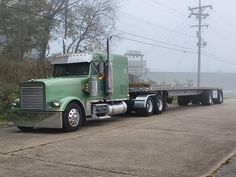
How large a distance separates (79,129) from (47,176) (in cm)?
764

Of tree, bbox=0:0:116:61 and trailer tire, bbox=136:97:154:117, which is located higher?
tree, bbox=0:0:116:61

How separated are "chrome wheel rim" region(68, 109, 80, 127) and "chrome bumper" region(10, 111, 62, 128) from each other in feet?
1.59

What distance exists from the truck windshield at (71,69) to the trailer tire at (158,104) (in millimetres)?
5868

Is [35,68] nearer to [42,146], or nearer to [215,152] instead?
[42,146]

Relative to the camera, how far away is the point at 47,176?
8.65m

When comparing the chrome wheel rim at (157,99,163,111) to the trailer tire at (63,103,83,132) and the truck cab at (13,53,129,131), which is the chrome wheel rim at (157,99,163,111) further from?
the trailer tire at (63,103,83,132)

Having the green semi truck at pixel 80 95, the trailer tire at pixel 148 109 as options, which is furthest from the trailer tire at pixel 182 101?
the trailer tire at pixel 148 109

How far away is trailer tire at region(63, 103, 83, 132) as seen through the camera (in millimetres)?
15344

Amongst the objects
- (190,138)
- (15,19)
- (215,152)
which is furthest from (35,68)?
(215,152)

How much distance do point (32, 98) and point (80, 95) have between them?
72.6 inches

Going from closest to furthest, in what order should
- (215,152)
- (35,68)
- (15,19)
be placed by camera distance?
1. (215,152)
2. (35,68)
3. (15,19)

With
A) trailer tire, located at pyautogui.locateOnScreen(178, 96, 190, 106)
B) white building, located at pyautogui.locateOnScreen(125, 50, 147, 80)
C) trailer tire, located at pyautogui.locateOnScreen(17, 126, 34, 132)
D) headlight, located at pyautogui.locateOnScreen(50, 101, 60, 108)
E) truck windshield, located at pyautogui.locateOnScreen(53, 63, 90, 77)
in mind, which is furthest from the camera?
white building, located at pyautogui.locateOnScreen(125, 50, 147, 80)

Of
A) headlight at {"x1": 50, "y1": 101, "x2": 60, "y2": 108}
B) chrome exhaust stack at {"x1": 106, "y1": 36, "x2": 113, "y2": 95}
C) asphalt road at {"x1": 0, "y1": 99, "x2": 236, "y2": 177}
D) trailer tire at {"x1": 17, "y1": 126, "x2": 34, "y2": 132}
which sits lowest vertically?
asphalt road at {"x1": 0, "y1": 99, "x2": 236, "y2": 177}

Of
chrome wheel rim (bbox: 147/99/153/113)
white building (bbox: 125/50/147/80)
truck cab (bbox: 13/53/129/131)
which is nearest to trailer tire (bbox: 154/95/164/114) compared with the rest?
chrome wheel rim (bbox: 147/99/153/113)
